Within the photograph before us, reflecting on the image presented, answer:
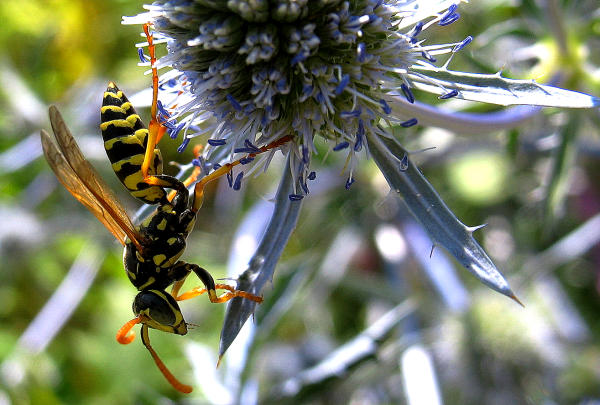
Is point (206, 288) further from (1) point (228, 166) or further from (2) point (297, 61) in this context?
(2) point (297, 61)

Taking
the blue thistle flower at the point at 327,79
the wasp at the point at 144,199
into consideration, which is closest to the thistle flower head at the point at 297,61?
the blue thistle flower at the point at 327,79

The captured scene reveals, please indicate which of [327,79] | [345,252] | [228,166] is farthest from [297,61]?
[345,252]

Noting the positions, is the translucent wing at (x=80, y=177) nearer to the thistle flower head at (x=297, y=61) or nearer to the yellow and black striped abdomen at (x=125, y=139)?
the yellow and black striped abdomen at (x=125, y=139)

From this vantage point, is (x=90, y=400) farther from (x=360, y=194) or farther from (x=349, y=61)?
(x=349, y=61)

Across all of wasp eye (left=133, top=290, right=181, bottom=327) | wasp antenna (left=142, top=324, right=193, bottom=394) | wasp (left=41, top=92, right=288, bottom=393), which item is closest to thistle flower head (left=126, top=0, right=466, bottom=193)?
wasp (left=41, top=92, right=288, bottom=393)

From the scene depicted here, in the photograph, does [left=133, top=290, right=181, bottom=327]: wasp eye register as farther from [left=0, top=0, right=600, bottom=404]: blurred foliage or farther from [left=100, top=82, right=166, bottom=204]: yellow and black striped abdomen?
[left=0, top=0, right=600, bottom=404]: blurred foliage
